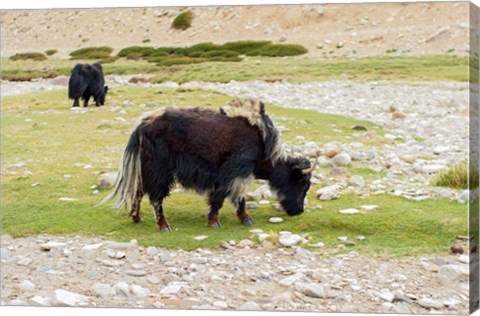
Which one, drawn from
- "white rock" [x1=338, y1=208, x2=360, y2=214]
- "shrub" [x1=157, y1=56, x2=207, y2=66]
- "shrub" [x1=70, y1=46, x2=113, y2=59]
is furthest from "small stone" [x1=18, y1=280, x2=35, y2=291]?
"white rock" [x1=338, y1=208, x2=360, y2=214]

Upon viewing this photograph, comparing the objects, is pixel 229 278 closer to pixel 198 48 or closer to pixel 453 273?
pixel 453 273

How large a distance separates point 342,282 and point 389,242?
553 mm

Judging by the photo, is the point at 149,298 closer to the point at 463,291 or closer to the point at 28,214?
the point at 28,214

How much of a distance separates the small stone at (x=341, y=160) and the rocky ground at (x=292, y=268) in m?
0.02

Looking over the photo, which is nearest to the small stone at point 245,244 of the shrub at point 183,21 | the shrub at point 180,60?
the shrub at point 180,60

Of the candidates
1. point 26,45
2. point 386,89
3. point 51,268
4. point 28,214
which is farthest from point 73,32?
point 386,89

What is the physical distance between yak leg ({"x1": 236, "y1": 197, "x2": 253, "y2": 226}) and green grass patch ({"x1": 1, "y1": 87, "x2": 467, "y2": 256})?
0.06 metres

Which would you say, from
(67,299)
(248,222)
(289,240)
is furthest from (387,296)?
(67,299)

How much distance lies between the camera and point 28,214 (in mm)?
7758

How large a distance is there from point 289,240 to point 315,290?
0.60 meters

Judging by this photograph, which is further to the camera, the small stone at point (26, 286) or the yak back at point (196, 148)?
the yak back at point (196, 148)

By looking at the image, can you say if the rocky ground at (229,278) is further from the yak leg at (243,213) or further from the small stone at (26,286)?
the yak leg at (243,213)

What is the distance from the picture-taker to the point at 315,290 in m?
6.56

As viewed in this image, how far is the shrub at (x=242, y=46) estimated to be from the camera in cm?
781
